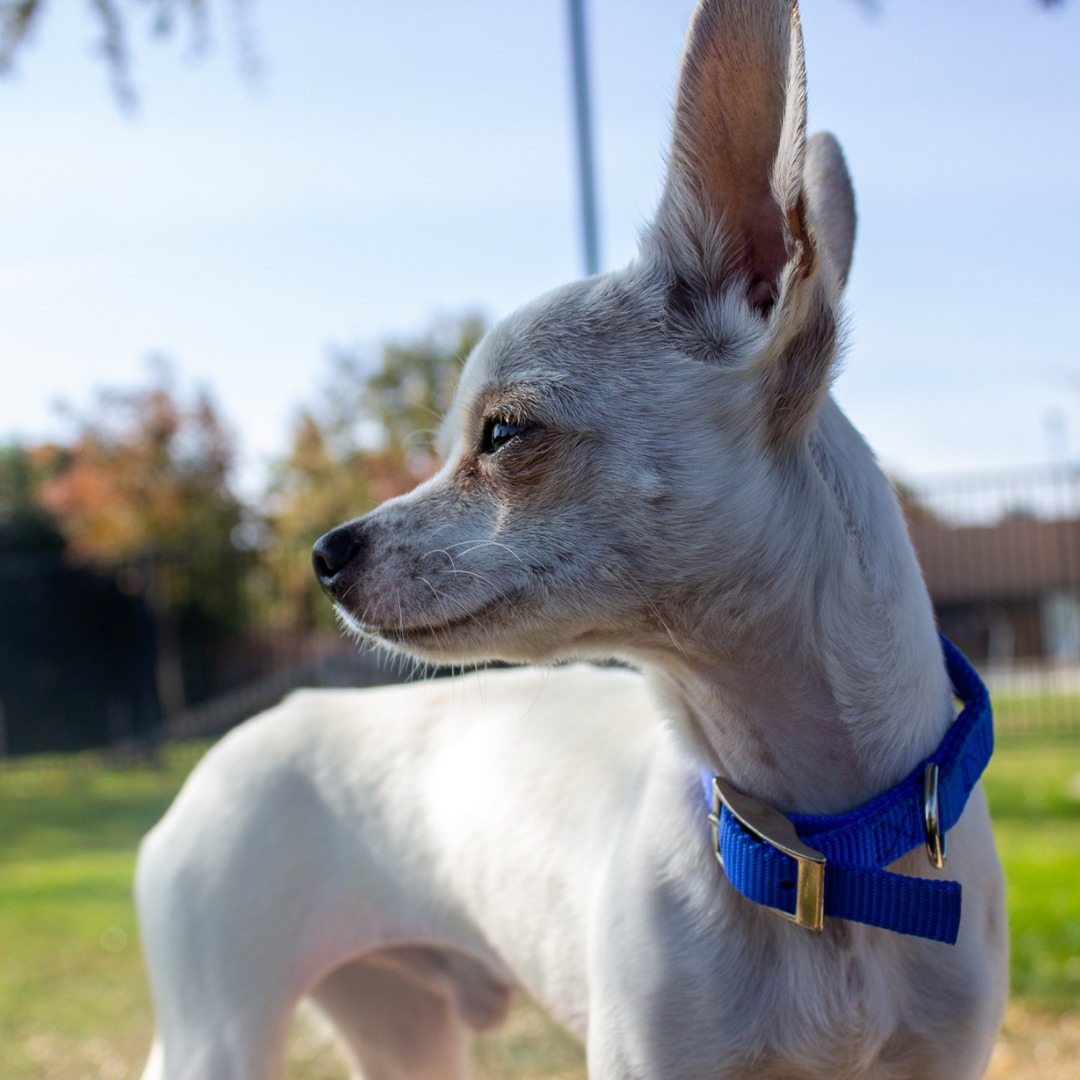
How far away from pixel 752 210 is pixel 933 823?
0.98 metres

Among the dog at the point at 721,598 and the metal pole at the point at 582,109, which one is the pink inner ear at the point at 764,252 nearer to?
the dog at the point at 721,598

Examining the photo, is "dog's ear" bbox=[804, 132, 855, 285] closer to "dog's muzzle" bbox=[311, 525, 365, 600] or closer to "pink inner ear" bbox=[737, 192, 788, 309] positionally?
"pink inner ear" bbox=[737, 192, 788, 309]

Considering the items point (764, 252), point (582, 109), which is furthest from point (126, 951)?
point (764, 252)

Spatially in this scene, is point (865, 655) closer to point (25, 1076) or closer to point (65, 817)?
point (25, 1076)

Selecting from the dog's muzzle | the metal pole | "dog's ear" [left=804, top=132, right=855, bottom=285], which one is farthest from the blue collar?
the metal pole

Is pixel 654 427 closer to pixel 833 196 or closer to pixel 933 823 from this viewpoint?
pixel 933 823

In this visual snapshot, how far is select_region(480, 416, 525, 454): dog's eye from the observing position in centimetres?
191

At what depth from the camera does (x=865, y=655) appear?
1.79 metres

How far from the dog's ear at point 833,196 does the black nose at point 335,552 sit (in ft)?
3.72

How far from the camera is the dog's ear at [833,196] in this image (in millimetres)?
2375

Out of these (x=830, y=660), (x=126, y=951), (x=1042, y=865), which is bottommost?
(x=1042, y=865)

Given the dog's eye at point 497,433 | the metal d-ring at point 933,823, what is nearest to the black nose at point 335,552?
the dog's eye at point 497,433

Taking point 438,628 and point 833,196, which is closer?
point 438,628

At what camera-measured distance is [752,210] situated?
1.84 meters
